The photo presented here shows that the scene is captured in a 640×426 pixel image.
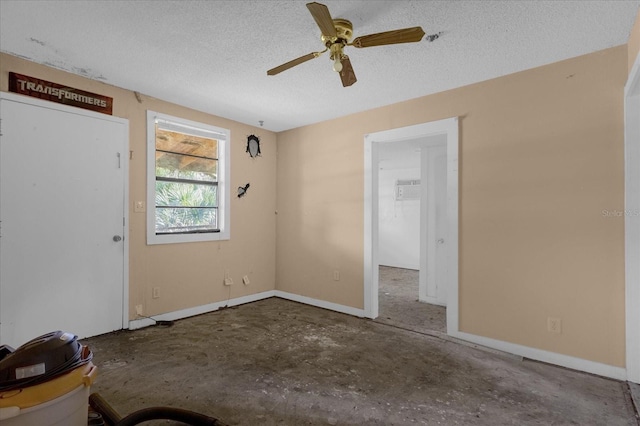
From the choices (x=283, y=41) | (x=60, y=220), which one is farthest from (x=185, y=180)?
(x=283, y=41)

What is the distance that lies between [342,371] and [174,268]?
229 centimetres

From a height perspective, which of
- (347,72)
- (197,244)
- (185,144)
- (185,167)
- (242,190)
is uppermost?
(347,72)

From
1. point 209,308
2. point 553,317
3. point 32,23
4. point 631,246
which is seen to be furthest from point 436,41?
point 209,308

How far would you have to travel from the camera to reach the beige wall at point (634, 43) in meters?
2.03

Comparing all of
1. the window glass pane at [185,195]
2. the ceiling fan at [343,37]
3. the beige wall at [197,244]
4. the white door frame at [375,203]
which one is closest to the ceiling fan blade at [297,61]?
the ceiling fan at [343,37]

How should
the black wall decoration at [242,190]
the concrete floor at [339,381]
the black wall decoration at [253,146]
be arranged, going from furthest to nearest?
the black wall decoration at [253,146], the black wall decoration at [242,190], the concrete floor at [339,381]

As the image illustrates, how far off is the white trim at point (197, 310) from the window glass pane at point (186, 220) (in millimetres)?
945

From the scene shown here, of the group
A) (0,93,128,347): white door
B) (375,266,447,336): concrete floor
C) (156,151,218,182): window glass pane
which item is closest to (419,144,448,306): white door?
(375,266,447,336): concrete floor

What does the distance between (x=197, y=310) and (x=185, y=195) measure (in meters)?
1.41

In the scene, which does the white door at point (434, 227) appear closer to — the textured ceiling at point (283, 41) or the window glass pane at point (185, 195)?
the textured ceiling at point (283, 41)

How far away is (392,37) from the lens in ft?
6.03

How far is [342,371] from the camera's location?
248cm

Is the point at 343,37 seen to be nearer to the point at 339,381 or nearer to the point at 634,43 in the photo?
the point at 634,43

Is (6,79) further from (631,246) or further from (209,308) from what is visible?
(631,246)
